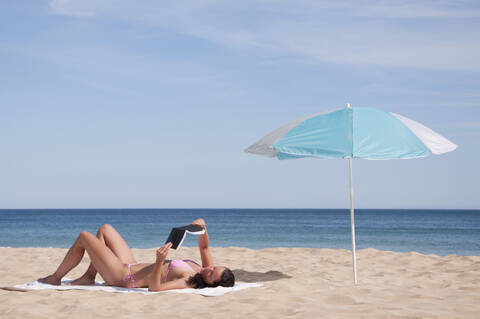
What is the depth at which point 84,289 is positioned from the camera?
5.58 meters

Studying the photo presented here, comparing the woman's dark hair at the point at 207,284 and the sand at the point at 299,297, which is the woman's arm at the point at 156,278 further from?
the woman's dark hair at the point at 207,284

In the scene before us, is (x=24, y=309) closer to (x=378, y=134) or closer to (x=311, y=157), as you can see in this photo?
(x=311, y=157)

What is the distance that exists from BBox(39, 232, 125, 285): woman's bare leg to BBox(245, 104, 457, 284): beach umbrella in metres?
2.15

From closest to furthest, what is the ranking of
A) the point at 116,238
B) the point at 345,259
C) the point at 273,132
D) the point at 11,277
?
the point at 116,238, the point at 273,132, the point at 11,277, the point at 345,259

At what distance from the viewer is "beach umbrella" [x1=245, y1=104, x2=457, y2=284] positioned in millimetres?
5570

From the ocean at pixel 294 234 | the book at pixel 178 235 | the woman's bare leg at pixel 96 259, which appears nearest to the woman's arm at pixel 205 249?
the book at pixel 178 235

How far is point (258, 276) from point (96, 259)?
2592 millimetres

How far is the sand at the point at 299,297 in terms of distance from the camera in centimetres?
441

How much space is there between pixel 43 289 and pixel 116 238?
3.04 feet

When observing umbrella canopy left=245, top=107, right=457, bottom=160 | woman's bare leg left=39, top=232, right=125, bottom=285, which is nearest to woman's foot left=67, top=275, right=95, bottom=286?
woman's bare leg left=39, top=232, right=125, bottom=285

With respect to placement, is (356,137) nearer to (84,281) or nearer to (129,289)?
(129,289)

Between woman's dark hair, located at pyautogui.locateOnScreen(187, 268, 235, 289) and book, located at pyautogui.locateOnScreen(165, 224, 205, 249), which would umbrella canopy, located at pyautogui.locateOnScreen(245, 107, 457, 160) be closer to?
book, located at pyautogui.locateOnScreen(165, 224, 205, 249)

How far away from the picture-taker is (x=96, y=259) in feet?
18.1

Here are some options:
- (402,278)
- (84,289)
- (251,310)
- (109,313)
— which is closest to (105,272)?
(84,289)
